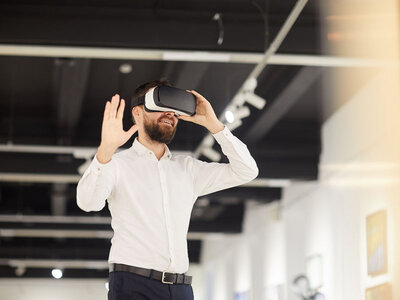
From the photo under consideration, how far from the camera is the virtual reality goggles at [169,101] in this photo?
7.89 feet

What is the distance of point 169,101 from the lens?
7.93 ft

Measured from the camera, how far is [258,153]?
29.7ft

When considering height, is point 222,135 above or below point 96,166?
above

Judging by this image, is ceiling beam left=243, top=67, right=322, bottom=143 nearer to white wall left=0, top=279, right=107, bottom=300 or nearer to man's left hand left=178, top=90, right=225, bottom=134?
man's left hand left=178, top=90, right=225, bottom=134

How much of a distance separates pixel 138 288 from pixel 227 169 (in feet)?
1.68

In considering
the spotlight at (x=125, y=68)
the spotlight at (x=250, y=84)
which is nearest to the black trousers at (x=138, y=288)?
the spotlight at (x=250, y=84)

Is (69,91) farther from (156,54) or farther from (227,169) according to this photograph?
(227,169)

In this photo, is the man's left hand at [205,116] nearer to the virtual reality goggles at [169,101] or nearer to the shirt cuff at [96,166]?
the virtual reality goggles at [169,101]

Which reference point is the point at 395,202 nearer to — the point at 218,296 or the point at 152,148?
the point at 152,148

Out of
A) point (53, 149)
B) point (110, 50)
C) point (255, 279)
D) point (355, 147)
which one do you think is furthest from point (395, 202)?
point (255, 279)

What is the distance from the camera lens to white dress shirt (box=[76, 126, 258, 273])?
2.42m

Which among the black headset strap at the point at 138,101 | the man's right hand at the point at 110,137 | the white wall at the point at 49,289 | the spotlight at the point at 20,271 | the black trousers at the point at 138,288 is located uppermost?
the spotlight at the point at 20,271

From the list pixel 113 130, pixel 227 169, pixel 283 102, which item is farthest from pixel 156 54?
pixel 113 130

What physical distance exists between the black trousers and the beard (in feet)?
1.37
